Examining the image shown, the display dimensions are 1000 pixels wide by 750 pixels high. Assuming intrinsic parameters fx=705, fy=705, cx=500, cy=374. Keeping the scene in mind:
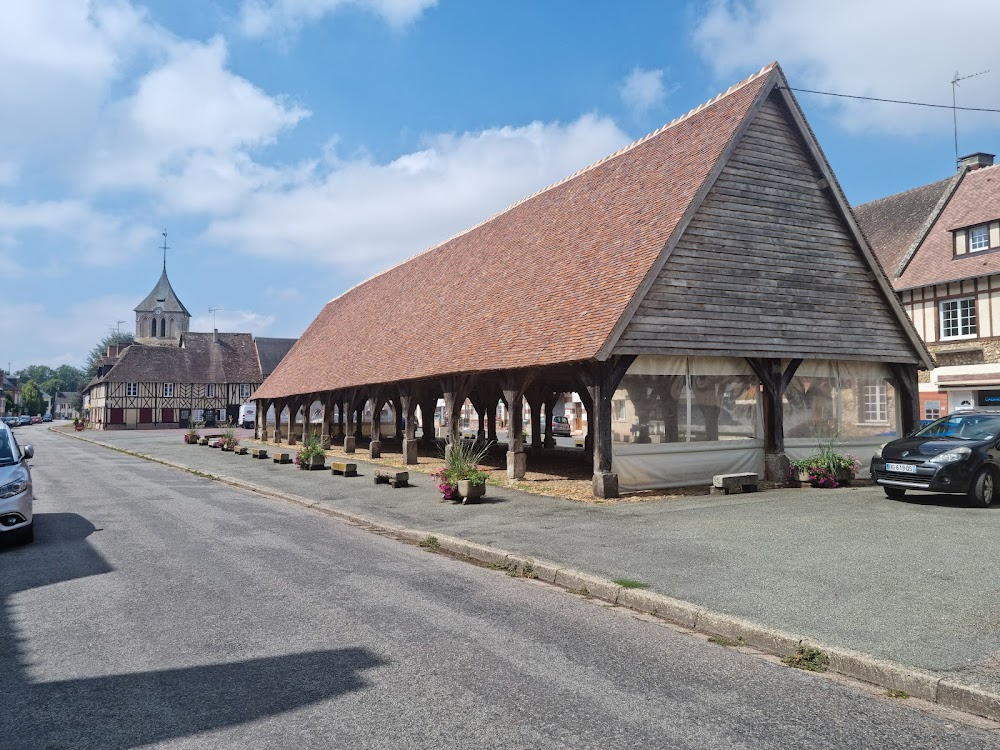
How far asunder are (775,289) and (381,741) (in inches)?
520

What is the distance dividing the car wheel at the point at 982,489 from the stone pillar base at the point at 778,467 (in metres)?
3.73

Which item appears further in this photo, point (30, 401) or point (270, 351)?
point (30, 401)

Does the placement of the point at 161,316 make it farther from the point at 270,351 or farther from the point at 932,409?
the point at 932,409

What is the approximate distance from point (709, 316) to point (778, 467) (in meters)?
3.51

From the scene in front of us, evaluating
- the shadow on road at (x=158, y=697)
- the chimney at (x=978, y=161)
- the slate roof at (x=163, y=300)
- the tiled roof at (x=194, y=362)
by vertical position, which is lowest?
the shadow on road at (x=158, y=697)

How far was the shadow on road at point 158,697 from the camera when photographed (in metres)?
3.61

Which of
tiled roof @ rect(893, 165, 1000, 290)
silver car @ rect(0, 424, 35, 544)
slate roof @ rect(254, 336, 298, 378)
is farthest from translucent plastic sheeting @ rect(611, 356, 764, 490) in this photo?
slate roof @ rect(254, 336, 298, 378)

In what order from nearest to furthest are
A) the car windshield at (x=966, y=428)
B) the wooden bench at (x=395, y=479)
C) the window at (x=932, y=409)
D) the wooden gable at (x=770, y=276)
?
1. the car windshield at (x=966, y=428)
2. the wooden gable at (x=770, y=276)
3. the wooden bench at (x=395, y=479)
4. the window at (x=932, y=409)

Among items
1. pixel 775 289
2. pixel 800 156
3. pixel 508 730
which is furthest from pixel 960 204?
pixel 508 730

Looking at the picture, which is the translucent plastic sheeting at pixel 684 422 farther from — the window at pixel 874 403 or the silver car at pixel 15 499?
the silver car at pixel 15 499

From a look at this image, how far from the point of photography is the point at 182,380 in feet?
220

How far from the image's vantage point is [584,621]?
5680 millimetres

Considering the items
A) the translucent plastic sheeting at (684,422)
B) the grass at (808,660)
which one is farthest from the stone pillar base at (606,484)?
the grass at (808,660)

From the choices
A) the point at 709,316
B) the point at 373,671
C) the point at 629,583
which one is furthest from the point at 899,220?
the point at 373,671
